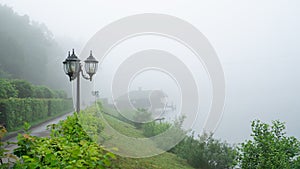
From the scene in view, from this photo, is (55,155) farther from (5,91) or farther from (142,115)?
(5,91)

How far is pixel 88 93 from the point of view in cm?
677

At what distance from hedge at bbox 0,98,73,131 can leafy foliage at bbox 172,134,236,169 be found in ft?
23.9

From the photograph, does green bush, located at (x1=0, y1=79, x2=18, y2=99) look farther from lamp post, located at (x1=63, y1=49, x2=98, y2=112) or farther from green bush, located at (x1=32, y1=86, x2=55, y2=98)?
lamp post, located at (x1=63, y1=49, x2=98, y2=112)

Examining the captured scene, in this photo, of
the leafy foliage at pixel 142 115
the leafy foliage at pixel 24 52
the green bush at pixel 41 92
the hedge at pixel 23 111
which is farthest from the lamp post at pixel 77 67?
the leafy foliage at pixel 24 52

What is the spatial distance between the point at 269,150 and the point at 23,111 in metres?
11.2

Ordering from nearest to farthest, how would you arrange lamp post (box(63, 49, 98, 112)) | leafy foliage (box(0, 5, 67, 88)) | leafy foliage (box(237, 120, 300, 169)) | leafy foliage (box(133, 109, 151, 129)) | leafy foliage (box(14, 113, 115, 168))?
leafy foliage (box(14, 113, 115, 168)) → leafy foliage (box(237, 120, 300, 169)) → lamp post (box(63, 49, 98, 112)) → leafy foliage (box(133, 109, 151, 129)) → leafy foliage (box(0, 5, 67, 88))

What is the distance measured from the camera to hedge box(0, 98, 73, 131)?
9.82m

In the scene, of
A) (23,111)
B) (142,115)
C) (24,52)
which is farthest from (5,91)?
(24,52)

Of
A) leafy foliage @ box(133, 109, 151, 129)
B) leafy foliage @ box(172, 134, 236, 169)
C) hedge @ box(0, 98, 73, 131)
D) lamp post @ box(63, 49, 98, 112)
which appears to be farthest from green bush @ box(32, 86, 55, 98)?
leafy foliage @ box(172, 134, 236, 169)

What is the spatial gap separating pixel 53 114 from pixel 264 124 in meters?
17.0

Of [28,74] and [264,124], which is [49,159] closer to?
[264,124]

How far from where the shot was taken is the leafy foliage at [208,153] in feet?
16.6

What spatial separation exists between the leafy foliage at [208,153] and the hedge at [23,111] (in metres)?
7.29

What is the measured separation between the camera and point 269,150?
348 cm
